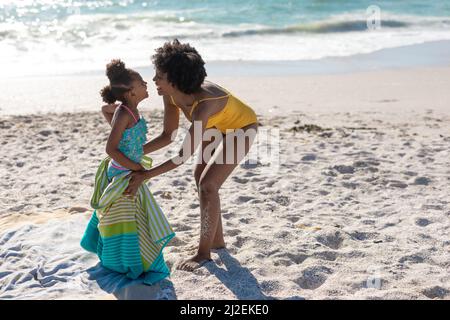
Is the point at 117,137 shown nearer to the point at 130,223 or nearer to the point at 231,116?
the point at 130,223

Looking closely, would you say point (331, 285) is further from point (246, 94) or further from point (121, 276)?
point (246, 94)

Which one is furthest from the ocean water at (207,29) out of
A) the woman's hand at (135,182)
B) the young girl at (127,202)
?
the woman's hand at (135,182)

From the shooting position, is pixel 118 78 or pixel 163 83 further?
pixel 163 83

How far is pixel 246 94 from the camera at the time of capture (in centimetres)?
951

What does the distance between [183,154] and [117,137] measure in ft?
1.22

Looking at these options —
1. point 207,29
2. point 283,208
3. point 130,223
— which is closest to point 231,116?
point 130,223

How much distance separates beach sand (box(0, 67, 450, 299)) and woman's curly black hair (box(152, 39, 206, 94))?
1.12 metres

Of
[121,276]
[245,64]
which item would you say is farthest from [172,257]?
[245,64]

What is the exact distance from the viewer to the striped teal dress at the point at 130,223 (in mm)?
3471

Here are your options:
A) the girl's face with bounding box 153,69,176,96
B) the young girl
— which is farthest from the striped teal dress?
the girl's face with bounding box 153,69,176,96

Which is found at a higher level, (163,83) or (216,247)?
(163,83)

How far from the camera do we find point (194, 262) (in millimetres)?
3766

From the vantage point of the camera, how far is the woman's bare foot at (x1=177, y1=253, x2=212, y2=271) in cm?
372

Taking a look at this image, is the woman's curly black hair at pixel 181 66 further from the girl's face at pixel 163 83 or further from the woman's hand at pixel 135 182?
the woman's hand at pixel 135 182
